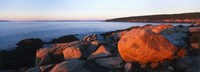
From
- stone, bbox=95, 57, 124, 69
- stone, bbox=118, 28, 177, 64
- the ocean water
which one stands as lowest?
the ocean water

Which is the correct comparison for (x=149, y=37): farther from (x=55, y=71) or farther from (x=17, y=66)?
(x=17, y=66)

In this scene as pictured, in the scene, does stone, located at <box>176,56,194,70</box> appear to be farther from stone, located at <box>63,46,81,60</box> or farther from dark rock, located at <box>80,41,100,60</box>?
stone, located at <box>63,46,81,60</box>

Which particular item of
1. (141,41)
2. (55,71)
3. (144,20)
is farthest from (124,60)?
(144,20)

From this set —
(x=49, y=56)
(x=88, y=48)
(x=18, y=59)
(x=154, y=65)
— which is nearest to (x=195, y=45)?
(x=154, y=65)

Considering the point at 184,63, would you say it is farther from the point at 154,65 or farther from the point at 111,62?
the point at 111,62

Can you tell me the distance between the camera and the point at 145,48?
12297mm

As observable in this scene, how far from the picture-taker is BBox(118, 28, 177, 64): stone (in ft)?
40.4

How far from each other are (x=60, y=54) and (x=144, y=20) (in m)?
150

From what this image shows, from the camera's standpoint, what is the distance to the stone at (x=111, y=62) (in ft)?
41.8

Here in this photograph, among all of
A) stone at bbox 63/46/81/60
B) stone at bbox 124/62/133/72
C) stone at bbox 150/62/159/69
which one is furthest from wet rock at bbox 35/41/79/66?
stone at bbox 150/62/159/69

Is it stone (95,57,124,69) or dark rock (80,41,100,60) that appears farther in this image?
dark rock (80,41,100,60)

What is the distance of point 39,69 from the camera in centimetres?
1302

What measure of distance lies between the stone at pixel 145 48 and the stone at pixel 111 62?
39 centimetres

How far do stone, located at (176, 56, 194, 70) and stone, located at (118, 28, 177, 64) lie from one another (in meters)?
0.71
